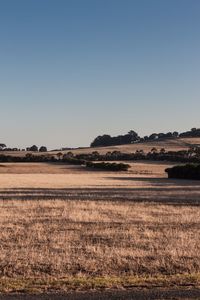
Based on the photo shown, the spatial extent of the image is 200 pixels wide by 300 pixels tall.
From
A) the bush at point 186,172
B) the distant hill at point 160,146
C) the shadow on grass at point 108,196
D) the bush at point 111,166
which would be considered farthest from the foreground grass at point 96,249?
the distant hill at point 160,146

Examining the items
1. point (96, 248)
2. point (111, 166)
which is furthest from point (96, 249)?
point (111, 166)

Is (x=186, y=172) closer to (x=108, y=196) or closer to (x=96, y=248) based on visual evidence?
(x=108, y=196)

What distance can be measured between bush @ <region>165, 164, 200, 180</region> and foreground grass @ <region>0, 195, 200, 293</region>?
49.7 meters

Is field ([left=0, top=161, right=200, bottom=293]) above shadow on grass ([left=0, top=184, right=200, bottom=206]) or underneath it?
above

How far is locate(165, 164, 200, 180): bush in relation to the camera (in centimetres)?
7725

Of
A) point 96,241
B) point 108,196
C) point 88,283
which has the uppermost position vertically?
point 88,283

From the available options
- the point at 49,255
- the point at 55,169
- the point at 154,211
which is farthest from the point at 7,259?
the point at 55,169

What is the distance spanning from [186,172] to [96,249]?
2526 inches

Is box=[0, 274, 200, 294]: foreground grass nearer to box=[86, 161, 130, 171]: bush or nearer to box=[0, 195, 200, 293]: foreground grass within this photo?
box=[0, 195, 200, 293]: foreground grass

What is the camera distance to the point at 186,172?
263 ft

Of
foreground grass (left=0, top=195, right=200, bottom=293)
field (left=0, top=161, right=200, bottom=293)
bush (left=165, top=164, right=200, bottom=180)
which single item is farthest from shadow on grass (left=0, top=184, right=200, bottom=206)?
bush (left=165, top=164, right=200, bottom=180)

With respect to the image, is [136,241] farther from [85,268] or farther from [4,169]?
[4,169]

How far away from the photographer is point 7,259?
15336mm

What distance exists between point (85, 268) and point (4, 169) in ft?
297
